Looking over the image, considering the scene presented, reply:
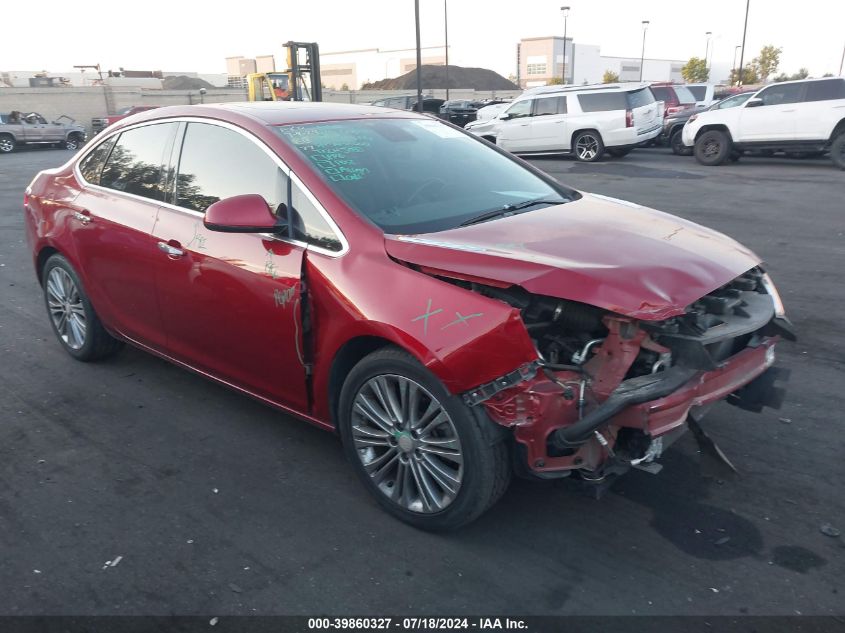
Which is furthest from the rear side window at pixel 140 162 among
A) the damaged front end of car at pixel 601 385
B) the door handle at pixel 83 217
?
the damaged front end of car at pixel 601 385

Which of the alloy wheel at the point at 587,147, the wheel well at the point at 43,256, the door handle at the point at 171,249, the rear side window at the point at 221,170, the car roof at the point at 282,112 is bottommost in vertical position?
the alloy wheel at the point at 587,147

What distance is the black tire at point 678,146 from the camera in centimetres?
1995

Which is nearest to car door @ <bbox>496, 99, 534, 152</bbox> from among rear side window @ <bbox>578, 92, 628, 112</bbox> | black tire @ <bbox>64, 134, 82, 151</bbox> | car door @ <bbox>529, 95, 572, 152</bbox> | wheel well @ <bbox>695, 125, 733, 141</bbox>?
car door @ <bbox>529, 95, 572, 152</bbox>

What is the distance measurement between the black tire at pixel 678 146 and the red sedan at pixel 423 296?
55.9 feet

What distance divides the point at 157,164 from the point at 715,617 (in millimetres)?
3729

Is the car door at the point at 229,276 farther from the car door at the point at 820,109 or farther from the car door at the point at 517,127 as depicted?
the car door at the point at 517,127

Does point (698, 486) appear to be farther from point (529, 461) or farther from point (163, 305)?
point (163, 305)

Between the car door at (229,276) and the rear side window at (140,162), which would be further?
the rear side window at (140,162)

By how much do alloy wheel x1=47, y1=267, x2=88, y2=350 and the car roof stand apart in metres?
1.36

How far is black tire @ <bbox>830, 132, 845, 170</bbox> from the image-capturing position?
15133 mm

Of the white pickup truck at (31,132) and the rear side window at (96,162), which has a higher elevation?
the rear side window at (96,162)

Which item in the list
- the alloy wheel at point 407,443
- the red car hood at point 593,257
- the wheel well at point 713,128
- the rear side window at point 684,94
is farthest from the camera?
the rear side window at point 684,94

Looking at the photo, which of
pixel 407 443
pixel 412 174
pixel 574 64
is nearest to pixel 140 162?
pixel 412 174

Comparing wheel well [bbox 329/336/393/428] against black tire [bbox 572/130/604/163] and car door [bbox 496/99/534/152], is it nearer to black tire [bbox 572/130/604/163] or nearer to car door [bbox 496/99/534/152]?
black tire [bbox 572/130/604/163]
